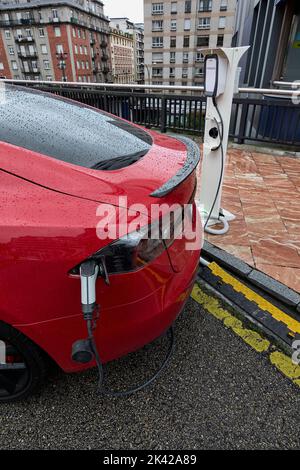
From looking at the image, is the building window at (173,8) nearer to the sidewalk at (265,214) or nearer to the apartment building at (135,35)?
the apartment building at (135,35)

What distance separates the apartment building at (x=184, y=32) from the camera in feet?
179

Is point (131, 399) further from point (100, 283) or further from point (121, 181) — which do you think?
point (121, 181)

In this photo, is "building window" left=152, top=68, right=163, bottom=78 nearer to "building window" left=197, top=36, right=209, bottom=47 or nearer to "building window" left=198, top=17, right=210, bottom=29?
"building window" left=197, top=36, right=209, bottom=47

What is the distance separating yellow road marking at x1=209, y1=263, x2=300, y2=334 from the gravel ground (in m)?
0.41

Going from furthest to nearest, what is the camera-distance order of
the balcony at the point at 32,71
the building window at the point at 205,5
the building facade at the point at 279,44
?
the balcony at the point at 32,71
the building window at the point at 205,5
the building facade at the point at 279,44

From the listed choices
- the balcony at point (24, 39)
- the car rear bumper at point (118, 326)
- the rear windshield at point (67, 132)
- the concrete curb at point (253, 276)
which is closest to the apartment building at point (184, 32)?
the balcony at point (24, 39)

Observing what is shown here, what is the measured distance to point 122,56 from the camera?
87.4 metres

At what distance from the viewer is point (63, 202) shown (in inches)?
50.7

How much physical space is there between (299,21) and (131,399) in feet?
29.4

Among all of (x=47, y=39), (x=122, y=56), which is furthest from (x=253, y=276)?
(x=122, y=56)

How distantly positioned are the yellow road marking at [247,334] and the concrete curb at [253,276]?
392mm

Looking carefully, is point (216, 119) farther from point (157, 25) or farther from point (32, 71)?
point (32, 71)

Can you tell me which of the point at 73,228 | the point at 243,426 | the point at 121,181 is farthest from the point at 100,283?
the point at 243,426

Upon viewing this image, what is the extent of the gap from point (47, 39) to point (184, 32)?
88.4 feet
